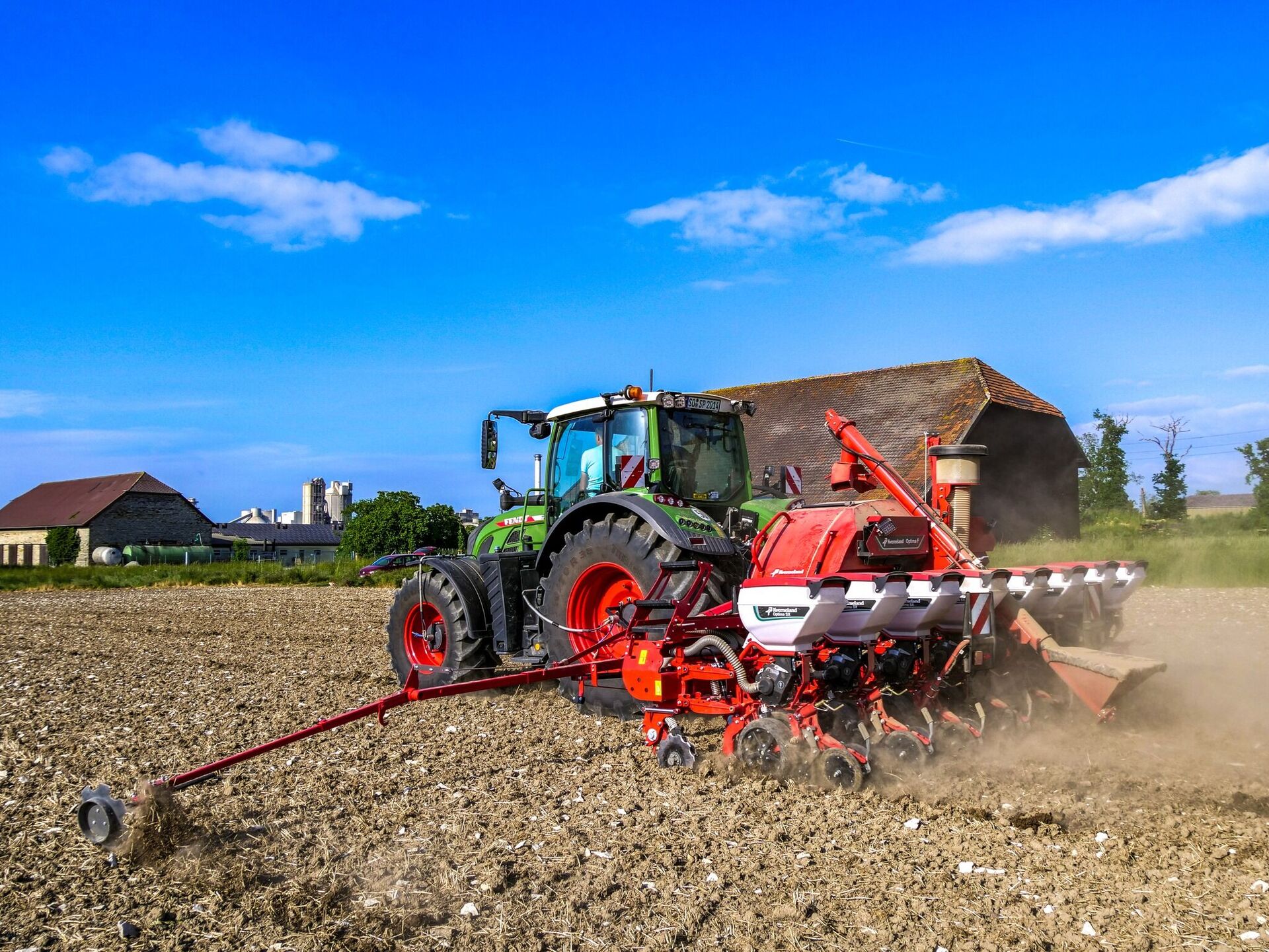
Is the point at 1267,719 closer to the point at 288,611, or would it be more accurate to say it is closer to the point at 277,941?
the point at 277,941

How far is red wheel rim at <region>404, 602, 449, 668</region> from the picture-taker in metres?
8.12

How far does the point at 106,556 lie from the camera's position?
2005 inches

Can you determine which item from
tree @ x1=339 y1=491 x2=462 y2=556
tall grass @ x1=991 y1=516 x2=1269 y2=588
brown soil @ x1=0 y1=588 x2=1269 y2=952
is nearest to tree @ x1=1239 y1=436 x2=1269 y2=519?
tall grass @ x1=991 y1=516 x2=1269 y2=588

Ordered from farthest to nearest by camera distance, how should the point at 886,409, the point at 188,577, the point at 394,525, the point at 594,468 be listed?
the point at 394,525 → the point at 188,577 → the point at 886,409 → the point at 594,468

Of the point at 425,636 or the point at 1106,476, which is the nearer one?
the point at 425,636

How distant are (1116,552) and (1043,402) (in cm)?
1057

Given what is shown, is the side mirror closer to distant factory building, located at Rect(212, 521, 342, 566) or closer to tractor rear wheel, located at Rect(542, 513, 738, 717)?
tractor rear wheel, located at Rect(542, 513, 738, 717)

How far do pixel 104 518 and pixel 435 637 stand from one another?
52.8 meters

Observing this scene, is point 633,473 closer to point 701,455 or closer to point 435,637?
point 701,455

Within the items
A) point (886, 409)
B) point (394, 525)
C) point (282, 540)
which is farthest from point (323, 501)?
point (886, 409)

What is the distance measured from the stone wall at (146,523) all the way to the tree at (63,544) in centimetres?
40

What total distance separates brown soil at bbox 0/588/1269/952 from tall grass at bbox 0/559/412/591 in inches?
885

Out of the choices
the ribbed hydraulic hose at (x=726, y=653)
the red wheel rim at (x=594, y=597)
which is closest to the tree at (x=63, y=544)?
the red wheel rim at (x=594, y=597)

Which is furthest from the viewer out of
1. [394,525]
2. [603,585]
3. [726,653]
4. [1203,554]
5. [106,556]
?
[106,556]
